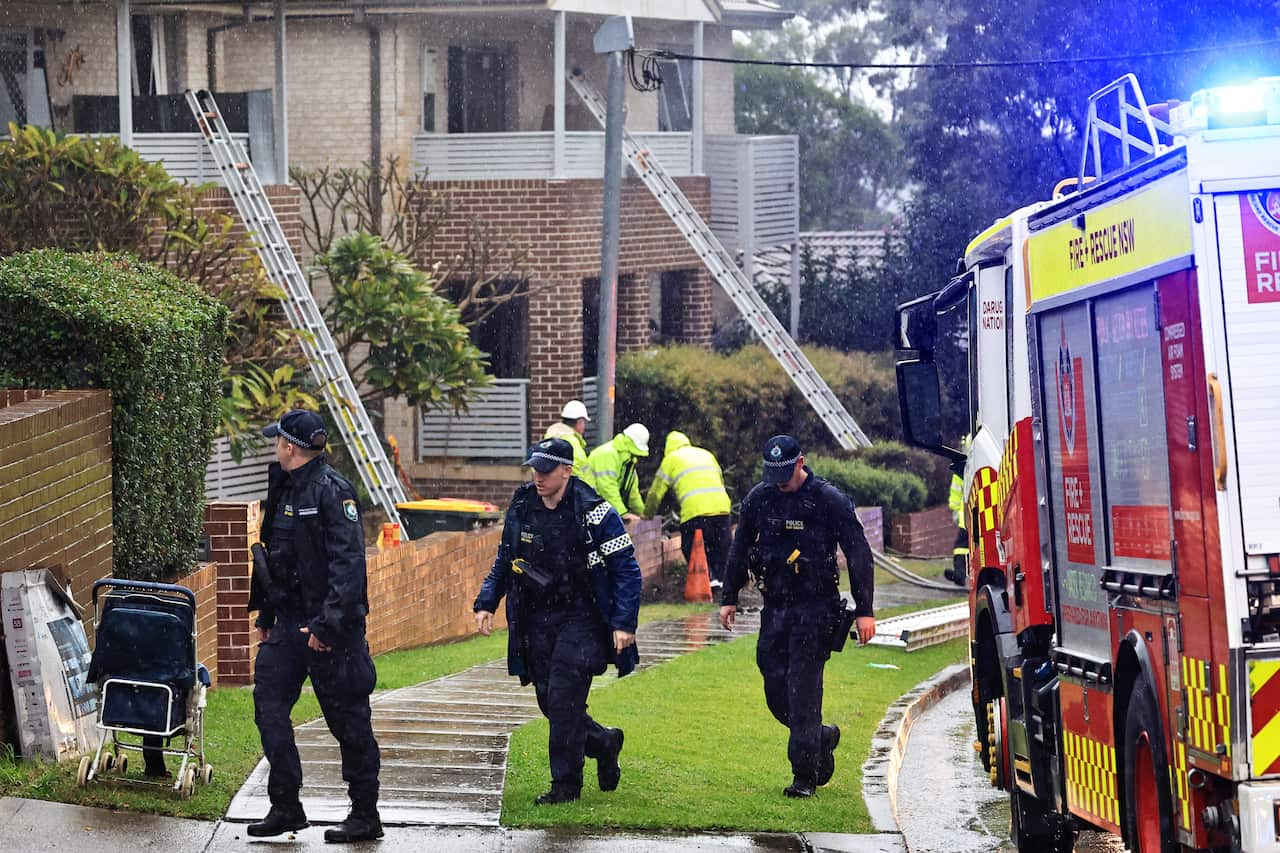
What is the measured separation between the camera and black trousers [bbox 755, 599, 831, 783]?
985 cm

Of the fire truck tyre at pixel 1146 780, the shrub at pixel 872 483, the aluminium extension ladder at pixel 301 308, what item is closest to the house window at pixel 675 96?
the shrub at pixel 872 483

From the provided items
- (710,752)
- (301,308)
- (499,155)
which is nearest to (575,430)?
(301,308)

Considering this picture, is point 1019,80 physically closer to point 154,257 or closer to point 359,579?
point 154,257

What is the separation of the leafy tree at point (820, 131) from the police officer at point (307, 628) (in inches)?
1520

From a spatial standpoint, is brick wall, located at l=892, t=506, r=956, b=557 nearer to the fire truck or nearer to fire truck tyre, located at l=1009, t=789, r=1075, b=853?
the fire truck

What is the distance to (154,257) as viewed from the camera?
17719 mm

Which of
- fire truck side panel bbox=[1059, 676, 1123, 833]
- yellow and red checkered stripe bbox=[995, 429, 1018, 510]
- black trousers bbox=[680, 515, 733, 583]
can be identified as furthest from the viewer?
black trousers bbox=[680, 515, 733, 583]

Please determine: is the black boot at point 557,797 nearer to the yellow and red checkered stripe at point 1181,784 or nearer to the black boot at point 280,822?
the black boot at point 280,822

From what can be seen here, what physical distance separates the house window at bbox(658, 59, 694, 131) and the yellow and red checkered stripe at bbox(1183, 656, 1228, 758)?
22.9 m

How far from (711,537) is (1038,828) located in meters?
9.93

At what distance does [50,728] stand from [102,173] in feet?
31.1

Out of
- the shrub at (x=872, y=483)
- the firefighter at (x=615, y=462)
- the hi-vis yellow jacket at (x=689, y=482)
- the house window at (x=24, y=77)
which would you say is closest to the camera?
the firefighter at (x=615, y=462)

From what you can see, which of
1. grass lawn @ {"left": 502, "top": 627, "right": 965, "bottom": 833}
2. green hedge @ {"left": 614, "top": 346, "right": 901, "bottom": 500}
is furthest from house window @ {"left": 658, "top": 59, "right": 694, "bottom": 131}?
grass lawn @ {"left": 502, "top": 627, "right": 965, "bottom": 833}

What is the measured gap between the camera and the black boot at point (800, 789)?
32.1 feet
